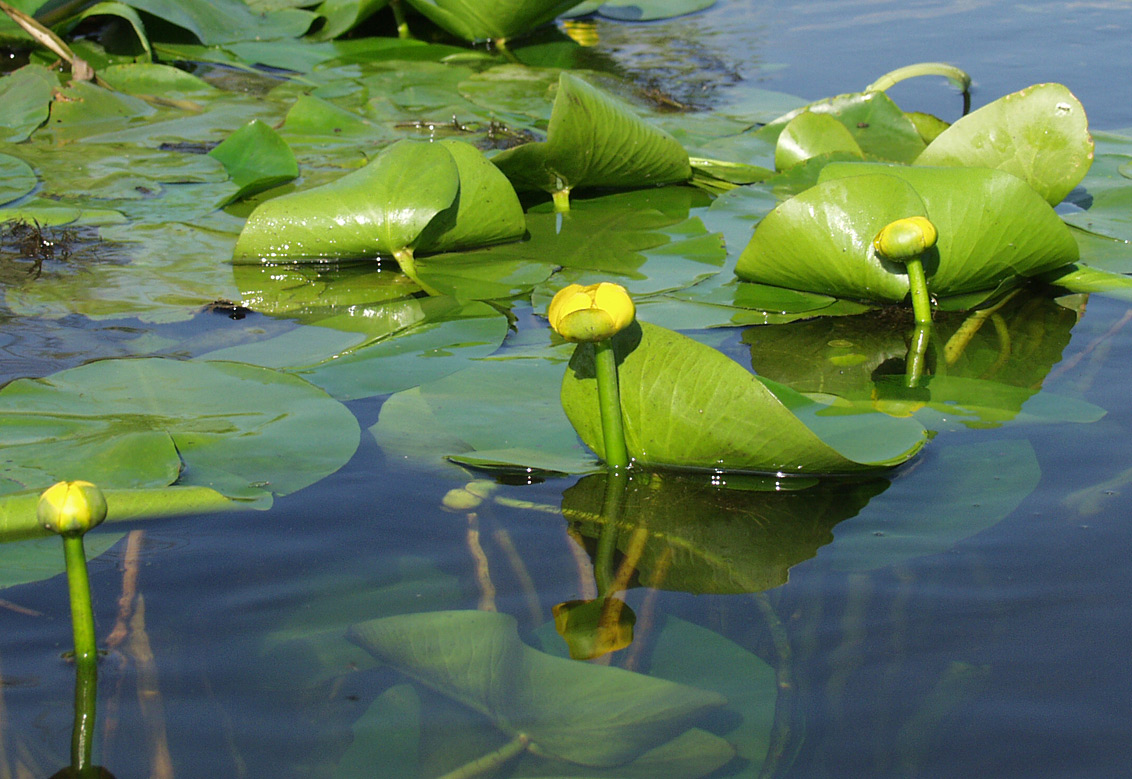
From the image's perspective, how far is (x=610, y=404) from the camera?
50.1 inches

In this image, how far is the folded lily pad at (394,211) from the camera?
82.4 inches

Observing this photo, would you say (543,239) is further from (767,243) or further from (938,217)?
(938,217)

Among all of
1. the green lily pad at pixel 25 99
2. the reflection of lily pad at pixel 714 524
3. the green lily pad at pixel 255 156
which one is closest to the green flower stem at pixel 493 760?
the reflection of lily pad at pixel 714 524

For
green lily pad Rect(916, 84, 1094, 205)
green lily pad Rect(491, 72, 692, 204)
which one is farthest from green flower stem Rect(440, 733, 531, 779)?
green lily pad Rect(916, 84, 1094, 205)

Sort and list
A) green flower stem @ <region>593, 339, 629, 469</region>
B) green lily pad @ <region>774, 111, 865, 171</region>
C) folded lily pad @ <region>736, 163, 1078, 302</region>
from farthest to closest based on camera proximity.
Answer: green lily pad @ <region>774, 111, 865, 171</region>, folded lily pad @ <region>736, 163, 1078, 302</region>, green flower stem @ <region>593, 339, 629, 469</region>

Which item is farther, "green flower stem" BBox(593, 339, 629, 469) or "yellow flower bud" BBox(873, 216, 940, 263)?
"yellow flower bud" BBox(873, 216, 940, 263)

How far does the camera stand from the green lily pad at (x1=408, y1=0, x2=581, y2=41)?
4113mm

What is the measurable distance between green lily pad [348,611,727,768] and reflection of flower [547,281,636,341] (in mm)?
336

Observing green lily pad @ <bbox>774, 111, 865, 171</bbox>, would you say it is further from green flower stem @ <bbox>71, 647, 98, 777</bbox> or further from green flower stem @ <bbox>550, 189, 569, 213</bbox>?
green flower stem @ <bbox>71, 647, 98, 777</bbox>

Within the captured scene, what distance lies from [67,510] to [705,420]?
765 mm

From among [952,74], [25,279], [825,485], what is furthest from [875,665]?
[952,74]

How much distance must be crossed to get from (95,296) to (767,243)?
1.38m

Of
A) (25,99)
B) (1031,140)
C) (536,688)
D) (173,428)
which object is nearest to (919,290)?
(1031,140)

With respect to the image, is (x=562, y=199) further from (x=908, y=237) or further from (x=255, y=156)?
(x=908, y=237)
